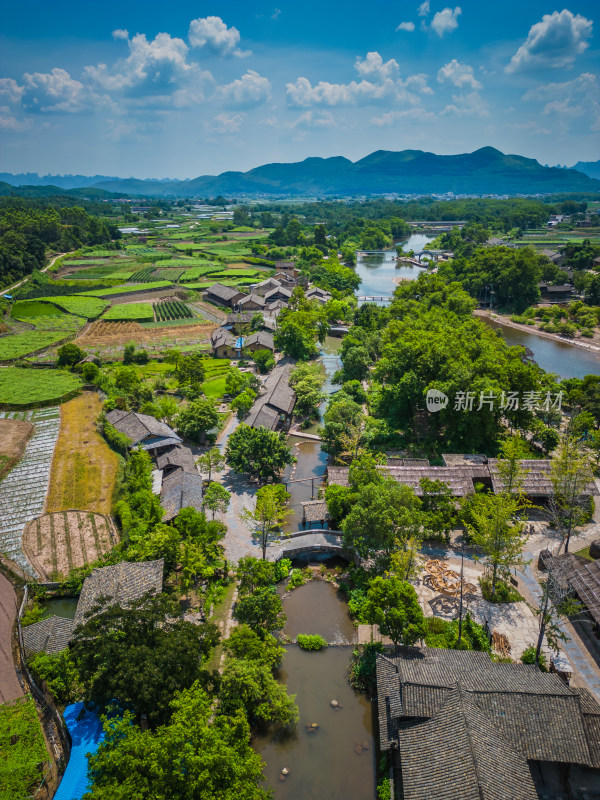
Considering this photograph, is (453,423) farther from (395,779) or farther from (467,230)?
(467,230)

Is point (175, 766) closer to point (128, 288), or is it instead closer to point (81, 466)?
point (81, 466)

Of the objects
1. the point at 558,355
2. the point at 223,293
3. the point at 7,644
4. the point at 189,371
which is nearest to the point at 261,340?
the point at 189,371

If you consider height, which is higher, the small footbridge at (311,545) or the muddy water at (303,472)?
the small footbridge at (311,545)

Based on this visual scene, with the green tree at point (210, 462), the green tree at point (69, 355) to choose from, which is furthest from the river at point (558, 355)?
the green tree at point (69, 355)

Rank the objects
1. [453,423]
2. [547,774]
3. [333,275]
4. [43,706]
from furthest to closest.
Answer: [333,275], [453,423], [43,706], [547,774]

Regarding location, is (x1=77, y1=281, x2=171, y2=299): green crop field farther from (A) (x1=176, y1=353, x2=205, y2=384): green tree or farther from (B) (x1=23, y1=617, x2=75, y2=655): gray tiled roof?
(B) (x1=23, y1=617, x2=75, y2=655): gray tiled roof

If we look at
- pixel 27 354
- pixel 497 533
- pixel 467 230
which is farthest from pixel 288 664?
pixel 467 230

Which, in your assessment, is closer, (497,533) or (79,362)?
(497,533)

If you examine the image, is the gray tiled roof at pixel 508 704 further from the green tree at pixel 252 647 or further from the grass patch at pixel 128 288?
the grass patch at pixel 128 288

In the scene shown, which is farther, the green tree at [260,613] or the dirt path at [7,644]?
the green tree at [260,613]
